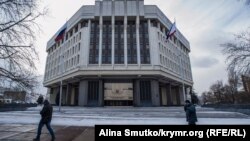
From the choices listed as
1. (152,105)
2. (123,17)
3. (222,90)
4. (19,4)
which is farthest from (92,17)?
(222,90)

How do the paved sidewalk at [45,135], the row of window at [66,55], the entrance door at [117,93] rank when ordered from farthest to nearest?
the row of window at [66,55] → the entrance door at [117,93] → the paved sidewalk at [45,135]

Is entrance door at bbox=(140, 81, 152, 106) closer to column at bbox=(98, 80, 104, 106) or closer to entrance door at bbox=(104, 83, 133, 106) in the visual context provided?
entrance door at bbox=(104, 83, 133, 106)

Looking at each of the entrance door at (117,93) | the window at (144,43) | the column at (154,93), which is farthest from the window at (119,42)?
the column at (154,93)

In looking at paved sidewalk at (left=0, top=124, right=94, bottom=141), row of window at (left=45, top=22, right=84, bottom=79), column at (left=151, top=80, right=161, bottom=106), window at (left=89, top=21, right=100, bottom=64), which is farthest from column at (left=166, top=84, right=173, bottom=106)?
paved sidewalk at (left=0, top=124, right=94, bottom=141)

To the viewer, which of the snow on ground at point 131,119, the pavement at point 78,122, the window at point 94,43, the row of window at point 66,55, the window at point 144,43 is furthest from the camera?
the row of window at point 66,55

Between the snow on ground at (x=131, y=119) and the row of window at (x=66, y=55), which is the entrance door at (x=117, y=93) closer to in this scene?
the row of window at (x=66, y=55)

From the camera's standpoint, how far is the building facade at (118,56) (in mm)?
36781

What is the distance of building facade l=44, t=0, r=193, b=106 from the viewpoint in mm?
36781

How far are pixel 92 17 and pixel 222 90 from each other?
5233 cm

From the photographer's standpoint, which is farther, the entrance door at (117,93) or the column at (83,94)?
the entrance door at (117,93)

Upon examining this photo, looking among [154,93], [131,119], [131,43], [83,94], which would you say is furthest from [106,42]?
[131,119]

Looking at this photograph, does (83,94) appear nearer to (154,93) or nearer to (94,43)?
(94,43)

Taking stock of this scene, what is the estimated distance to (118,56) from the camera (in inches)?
1526

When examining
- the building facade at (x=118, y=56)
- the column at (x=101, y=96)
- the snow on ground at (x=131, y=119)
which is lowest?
the snow on ground at (x=131, y=119)
